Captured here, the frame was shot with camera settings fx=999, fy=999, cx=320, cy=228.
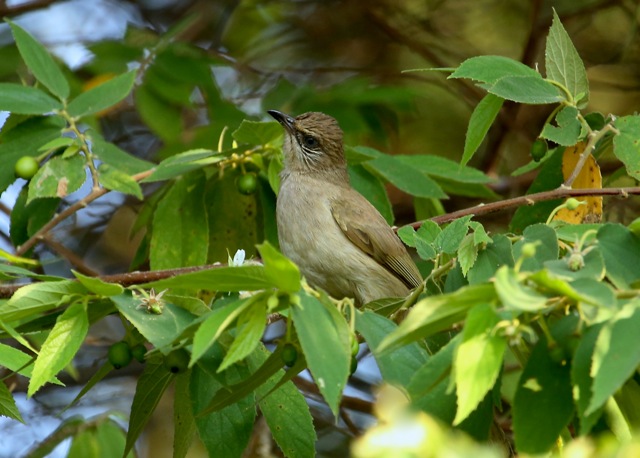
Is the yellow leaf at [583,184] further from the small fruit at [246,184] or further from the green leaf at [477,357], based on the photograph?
the green leaf at [477,357]

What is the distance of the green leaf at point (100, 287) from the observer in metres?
2.76

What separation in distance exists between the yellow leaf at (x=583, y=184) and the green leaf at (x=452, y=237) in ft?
2.86

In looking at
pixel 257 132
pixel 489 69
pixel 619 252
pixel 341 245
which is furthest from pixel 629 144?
pixel 341 245

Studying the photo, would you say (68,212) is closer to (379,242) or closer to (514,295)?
(379,242)

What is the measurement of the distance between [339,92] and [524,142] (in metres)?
1.67

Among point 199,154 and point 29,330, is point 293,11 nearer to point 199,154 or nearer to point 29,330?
point 199,154

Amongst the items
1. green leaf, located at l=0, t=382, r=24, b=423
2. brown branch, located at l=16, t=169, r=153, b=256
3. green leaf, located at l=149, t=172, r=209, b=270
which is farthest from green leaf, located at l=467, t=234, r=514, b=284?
brown branch, located at l=16, t=169, r=153, b=256

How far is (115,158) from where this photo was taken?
175 inches

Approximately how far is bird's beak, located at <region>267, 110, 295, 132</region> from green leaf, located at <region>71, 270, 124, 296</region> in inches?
121

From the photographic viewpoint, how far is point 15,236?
188 inches

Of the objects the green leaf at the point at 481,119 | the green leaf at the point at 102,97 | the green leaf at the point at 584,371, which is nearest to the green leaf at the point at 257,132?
the green leaf at the point at 102,97

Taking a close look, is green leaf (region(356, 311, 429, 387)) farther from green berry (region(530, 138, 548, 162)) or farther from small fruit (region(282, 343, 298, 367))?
green berry (region(530, 138, 548, 162))

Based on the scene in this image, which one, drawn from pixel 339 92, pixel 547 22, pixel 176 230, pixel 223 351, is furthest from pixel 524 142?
pixel 223 351

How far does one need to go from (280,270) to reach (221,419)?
0.88 meters
